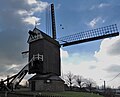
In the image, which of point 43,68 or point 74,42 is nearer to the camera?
point 43,68

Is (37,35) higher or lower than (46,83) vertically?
higher

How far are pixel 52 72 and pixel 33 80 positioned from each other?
4.19m

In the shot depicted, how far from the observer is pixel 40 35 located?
137 feet

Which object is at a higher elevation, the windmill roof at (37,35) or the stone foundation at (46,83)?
the windmill roof at (37,35)

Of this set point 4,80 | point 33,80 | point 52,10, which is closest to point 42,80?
point 33,80

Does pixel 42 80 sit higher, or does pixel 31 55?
pixel 31 55

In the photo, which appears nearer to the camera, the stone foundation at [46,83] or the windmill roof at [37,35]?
the stone foundation at [46,83]

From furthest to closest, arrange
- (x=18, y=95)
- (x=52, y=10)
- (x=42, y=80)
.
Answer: (x=52, y=10), (x=42, y=80), (x=18, y=95)

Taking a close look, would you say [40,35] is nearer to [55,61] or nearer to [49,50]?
[49,50]

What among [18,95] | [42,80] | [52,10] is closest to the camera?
[18,95]

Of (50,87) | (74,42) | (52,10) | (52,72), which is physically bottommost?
(50,87)

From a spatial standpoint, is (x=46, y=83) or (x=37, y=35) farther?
(x=37, y=35)

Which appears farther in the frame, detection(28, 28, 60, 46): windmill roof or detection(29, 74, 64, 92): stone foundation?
detection(28, 28, 60, 46): windmill roof

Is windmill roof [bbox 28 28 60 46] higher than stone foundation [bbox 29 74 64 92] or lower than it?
higher
